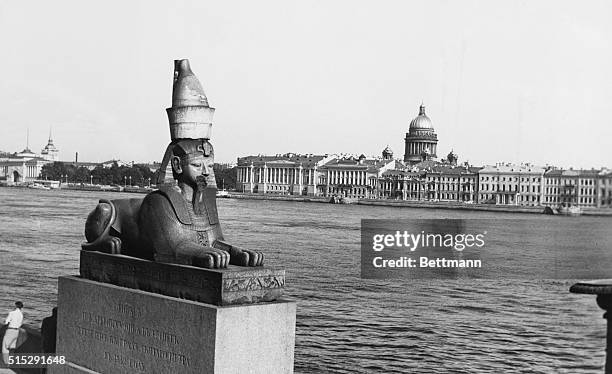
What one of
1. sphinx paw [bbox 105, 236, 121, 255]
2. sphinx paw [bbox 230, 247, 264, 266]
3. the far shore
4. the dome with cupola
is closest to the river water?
sphinx paw [bbox 230, 247, 264, 266]

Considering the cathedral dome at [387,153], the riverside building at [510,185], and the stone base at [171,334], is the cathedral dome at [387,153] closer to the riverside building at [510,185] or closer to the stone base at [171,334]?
the riverside building at [510,185]

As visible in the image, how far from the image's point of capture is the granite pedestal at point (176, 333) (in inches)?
178

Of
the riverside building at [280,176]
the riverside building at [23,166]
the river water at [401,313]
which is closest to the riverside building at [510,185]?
the river water at [401,313]

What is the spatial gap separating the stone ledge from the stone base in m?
0.06

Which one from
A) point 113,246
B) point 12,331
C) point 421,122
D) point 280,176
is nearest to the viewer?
point 113,246

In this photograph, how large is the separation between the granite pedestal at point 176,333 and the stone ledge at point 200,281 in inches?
0.6

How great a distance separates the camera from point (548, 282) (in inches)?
898

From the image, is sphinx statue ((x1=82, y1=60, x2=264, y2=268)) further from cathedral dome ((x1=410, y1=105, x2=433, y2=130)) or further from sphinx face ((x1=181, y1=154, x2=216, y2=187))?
cathedral dome ((x1=410, y1=105, x2=433, y2=130))

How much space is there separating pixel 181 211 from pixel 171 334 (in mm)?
775

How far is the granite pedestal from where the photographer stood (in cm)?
452

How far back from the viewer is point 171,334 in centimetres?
476

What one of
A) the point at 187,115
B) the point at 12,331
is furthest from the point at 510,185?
the point at 187,115

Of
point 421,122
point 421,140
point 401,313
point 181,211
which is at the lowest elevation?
point 401,313

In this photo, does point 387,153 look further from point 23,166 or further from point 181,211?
point 181,211
